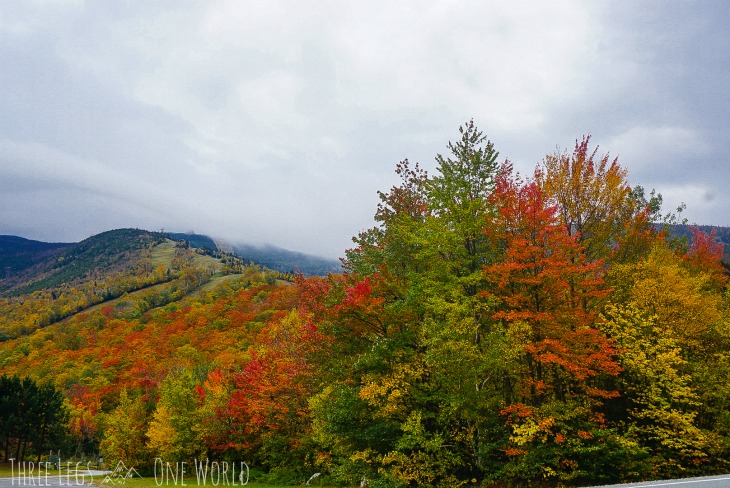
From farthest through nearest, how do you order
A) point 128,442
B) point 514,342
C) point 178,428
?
point 128,442, point 178,428, point 514,342

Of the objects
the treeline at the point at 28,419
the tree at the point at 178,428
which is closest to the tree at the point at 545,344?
the tree at the point at 178,428

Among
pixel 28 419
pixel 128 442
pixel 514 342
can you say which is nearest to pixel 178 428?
pixel 128 442

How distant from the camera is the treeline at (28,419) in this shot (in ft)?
169

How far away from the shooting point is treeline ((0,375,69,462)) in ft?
169

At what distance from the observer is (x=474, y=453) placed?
21.3 meters

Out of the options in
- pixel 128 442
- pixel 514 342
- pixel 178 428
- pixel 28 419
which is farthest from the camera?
pixel 28 419

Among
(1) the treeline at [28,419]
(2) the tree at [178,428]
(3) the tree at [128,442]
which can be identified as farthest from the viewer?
(1) the treeline at [28,419]

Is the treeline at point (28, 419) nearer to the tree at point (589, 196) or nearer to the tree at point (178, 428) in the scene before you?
the tree at point (178, 428)

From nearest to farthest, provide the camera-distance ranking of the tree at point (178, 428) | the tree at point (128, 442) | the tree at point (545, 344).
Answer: the tree at point (545, 344), the tree at point (178, 428), the tree at point (128, 442)

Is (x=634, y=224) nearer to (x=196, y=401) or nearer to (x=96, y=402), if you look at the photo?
(x=196, y=401)

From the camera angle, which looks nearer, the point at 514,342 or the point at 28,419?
the point at 514,342

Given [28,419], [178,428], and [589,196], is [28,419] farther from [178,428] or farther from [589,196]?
[589,196]

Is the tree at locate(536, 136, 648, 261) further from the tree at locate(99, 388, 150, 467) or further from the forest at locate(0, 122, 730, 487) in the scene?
the tree at locate(99, 388, 150, 467)

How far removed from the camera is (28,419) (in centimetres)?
5319
